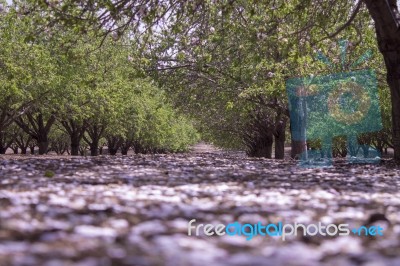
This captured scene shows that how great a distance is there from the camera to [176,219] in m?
4.66

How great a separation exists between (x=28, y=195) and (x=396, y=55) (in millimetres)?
11320

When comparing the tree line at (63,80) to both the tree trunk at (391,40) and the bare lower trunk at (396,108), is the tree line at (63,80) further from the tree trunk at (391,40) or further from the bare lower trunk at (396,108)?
the bare lower trunk at (396,108)

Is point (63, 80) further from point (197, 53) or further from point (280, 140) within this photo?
point (280, 140)

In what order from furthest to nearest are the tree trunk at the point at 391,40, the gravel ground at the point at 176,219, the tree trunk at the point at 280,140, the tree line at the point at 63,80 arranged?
1. the tree trunk at the point at 280,140
2. the tree line at the point at 63,80
3. the tree trunk at the point at 391,40
4. the gravel ground at the point at 176,219

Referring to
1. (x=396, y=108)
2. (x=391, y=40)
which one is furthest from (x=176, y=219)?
(x=396, y=108)

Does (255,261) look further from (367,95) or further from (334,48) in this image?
(367,95)

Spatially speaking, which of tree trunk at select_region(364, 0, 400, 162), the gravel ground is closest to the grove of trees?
tree trunk at select_region(364, 0, 400, 162)

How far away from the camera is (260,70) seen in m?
20.8

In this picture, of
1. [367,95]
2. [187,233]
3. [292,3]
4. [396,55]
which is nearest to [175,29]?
[292,3]

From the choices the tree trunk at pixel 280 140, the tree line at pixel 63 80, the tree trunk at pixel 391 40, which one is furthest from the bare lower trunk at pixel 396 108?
the tree trunk at pixel 280 140

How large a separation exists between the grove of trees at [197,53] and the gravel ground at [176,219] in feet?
22.3

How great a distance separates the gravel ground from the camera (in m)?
3.36

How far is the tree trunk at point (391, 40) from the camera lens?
13008mm

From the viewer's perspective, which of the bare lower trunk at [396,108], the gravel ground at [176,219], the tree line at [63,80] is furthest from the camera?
the tree line at [63,80]
